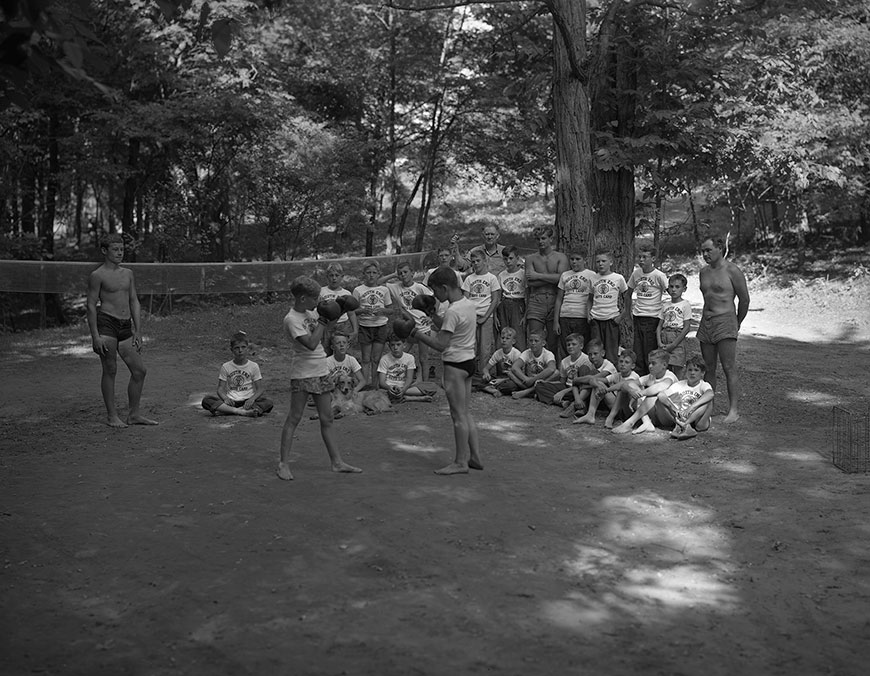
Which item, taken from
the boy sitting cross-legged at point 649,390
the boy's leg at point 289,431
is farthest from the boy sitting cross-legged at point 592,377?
the boy's leg at point 289,431

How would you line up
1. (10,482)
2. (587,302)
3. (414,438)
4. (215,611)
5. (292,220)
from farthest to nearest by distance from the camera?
(292,220)
(587,302)
(414,438)
(10,482)
(215,611)

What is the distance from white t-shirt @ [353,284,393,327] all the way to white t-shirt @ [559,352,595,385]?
89.8 inches

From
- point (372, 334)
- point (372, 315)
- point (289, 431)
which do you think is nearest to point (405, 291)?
point (372, 315)

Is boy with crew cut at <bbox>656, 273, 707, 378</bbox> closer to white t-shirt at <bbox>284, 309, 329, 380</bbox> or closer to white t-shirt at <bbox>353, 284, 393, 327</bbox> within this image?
white t-shirt at <bbox>353, 284, 393, 327</bbox>

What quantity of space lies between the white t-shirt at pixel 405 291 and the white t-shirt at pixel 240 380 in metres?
2.14

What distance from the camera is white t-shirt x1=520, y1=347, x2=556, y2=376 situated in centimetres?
1218

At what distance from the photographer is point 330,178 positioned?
988 inches

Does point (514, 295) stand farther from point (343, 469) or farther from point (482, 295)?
point (343, 469)

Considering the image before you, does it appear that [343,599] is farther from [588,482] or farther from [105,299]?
[105,299]

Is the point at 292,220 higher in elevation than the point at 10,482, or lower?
higher

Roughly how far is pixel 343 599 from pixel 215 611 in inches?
28.3

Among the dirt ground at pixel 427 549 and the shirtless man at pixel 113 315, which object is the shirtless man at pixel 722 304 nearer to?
the dirt ground at pixel 427 549

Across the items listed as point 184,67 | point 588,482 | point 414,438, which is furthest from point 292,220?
point 588,482

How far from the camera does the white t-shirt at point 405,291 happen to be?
491 inches
